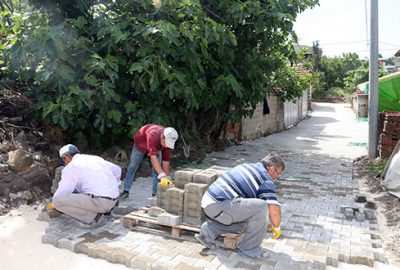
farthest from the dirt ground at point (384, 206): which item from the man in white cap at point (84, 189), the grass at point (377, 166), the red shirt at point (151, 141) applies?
the man in white cap at point (84, 189)

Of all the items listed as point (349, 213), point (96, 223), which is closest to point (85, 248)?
point (96, 223)

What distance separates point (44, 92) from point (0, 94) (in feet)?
3.19

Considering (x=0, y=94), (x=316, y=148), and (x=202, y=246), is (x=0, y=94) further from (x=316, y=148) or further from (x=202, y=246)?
(x=316, y=148)

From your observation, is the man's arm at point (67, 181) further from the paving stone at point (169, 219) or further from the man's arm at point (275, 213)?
the man's arm at point (275, 213)

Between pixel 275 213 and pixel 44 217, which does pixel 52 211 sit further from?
pixel 275 213

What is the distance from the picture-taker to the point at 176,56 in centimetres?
745

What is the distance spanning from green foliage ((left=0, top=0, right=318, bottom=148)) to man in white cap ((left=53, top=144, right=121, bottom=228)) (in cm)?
224

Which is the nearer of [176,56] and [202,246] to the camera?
[202,246]

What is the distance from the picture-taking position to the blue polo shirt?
3801 mm

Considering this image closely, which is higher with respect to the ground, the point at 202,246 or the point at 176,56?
the point at 176,56

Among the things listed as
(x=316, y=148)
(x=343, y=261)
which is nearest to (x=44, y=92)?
(x=343, y=261)

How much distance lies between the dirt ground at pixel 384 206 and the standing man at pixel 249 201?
1521 millimetres

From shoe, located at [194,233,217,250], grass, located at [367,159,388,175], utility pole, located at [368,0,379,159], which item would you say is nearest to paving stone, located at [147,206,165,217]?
shoe, located at [194,233,217,250]

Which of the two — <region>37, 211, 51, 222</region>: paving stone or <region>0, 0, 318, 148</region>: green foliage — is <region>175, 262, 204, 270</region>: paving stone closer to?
<region>37, 211, 51, 222</region>: paving stone
